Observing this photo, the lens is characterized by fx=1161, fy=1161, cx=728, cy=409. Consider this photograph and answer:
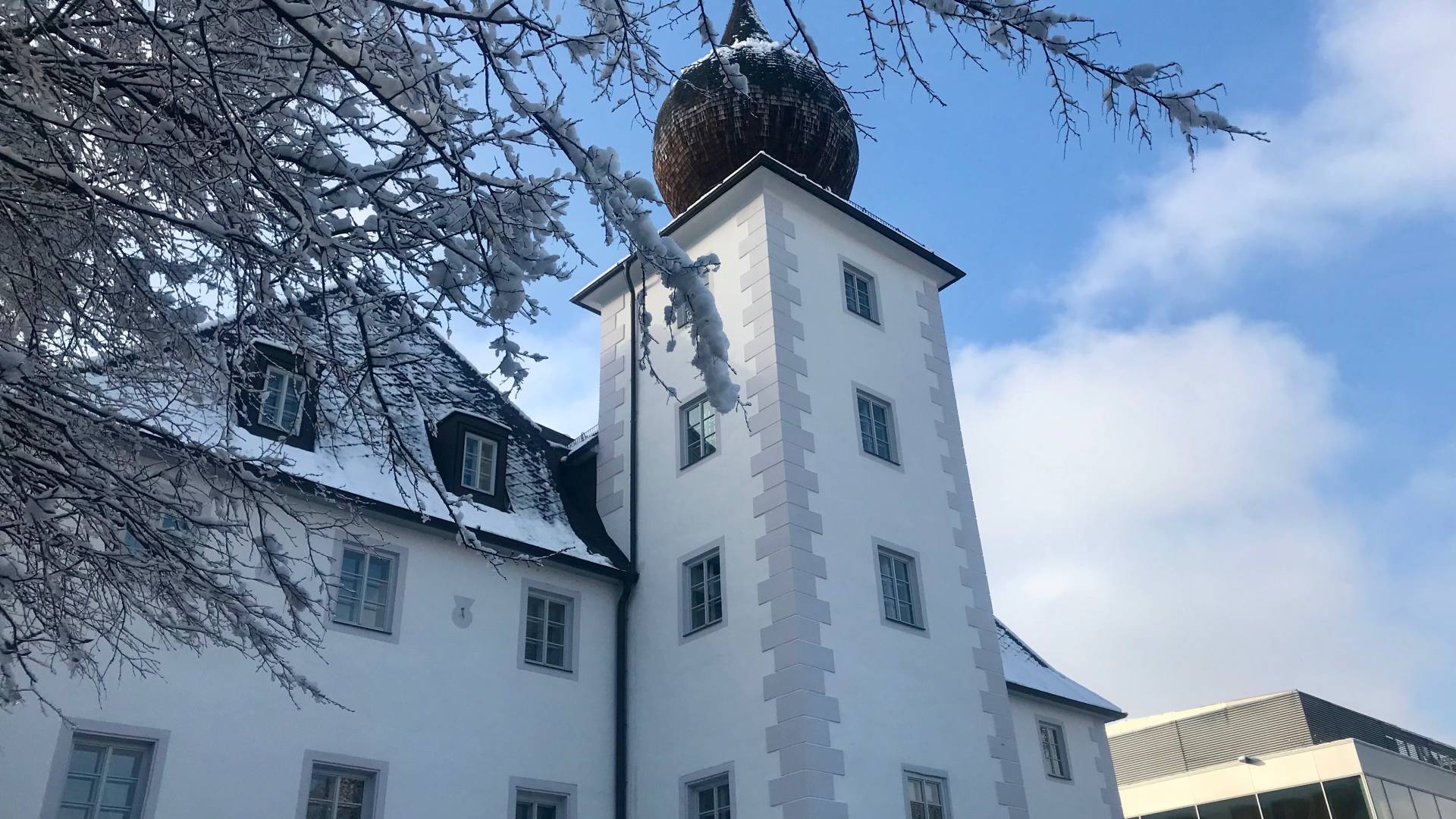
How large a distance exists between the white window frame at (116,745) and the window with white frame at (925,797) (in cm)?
725

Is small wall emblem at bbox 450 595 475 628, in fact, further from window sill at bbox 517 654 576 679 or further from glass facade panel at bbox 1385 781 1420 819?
glass facade panel at bbox 1385 781 1420 819

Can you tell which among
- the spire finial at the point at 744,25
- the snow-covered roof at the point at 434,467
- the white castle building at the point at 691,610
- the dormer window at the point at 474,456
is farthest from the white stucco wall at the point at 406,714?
the spire finial at the point at 744,25

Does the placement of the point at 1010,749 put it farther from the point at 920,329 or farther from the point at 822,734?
the point at 920,329

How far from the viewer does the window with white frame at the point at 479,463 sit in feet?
47.0

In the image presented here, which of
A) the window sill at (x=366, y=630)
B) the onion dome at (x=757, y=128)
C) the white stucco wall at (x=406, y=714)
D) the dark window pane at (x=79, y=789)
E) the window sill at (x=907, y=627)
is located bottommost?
the dark window pane at (x=79, y=789)

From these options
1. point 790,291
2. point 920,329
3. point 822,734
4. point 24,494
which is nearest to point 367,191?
point 24,494

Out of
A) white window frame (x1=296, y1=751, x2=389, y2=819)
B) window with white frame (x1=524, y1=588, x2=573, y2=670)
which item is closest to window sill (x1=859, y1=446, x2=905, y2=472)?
window with white frame (x1=524, y1=588, x2=573, y2=670)

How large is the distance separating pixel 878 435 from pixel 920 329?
246 cm

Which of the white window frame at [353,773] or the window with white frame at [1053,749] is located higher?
the window with white frame at [1053,749]

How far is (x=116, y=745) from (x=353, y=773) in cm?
220

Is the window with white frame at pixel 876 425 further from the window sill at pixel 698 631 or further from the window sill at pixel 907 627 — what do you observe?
the window sill at pixel 698 631

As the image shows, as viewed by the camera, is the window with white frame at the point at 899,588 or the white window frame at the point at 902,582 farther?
the window with white frame at the point at 899,588

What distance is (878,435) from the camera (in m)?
15.2

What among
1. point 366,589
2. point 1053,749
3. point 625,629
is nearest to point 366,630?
point 366,589
